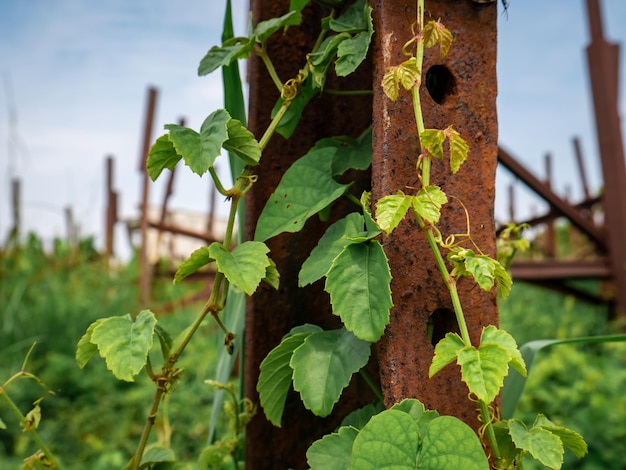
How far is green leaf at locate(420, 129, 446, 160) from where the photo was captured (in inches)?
25.0

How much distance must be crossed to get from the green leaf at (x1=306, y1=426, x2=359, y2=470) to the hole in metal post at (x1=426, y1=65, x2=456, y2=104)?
0.40 m

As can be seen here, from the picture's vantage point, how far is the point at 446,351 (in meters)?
0.60

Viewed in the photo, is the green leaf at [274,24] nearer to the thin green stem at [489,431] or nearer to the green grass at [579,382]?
the thin green stem at [489,431]

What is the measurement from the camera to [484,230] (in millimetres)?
742

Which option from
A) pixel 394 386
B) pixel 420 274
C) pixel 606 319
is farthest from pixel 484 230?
pixel 606 319

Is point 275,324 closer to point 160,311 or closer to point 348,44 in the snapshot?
point 348,44

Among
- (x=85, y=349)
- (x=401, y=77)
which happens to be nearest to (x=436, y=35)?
(x=401, y=77)

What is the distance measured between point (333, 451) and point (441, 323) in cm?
19

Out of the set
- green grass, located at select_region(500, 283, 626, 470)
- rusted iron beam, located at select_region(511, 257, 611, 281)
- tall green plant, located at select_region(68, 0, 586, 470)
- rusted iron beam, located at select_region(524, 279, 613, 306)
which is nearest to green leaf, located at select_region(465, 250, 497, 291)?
tall green plant, located at select_region(68, 0, 586, 470)

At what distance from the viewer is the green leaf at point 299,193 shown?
0.75m

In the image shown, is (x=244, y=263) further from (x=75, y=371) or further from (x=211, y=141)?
(x=75, y=371)

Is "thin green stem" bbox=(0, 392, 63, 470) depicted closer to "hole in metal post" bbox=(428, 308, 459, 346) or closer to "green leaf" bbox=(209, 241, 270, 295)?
"green leaf" bbox=(209, 241, 270, 295)

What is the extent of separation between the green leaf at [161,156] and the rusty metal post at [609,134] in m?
4.03

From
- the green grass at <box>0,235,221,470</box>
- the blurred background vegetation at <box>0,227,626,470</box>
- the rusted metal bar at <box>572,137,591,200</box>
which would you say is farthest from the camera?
the rusted metal bar at <box>572,137,591,200</box>
